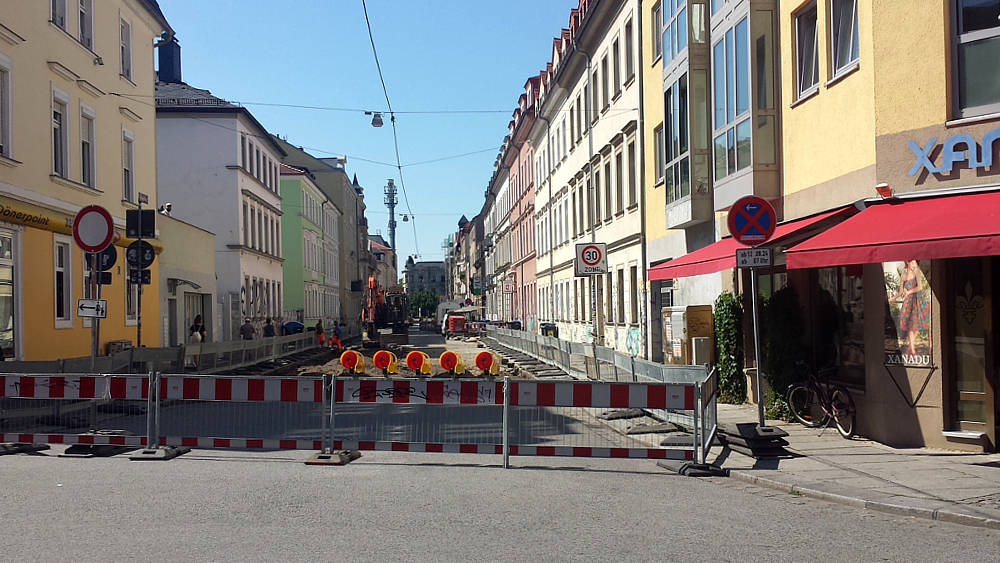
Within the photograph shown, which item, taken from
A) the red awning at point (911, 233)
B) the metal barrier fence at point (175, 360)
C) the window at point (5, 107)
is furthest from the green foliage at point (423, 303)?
the red awning at point (911, 233)

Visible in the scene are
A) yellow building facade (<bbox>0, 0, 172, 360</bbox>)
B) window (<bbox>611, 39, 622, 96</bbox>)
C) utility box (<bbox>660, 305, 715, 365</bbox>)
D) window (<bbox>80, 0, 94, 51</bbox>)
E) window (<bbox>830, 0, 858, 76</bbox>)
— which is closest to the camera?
window (<bbox>830, 0, 858, 76</bbox>)

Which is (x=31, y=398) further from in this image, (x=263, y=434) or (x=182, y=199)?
(x=182, y=199)

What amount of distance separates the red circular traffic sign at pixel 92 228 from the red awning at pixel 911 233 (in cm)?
873

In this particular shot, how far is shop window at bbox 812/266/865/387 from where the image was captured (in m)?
11.8

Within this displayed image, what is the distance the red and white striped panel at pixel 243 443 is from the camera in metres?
10.0

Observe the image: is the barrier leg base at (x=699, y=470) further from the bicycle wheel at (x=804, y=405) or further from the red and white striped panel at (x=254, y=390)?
the red and white striped panel at (x=254, y=390)

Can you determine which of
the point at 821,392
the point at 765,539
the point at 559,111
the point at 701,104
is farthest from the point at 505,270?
the point at 765,539

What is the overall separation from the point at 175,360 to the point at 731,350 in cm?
1134

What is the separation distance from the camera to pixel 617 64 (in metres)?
27.0

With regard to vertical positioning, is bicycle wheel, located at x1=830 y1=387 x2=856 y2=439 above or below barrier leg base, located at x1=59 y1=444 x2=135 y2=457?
above

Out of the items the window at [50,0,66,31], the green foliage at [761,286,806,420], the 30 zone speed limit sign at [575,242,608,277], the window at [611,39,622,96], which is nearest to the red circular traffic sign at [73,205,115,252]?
the 30 zone speed limit sign at [575,242,608,277]

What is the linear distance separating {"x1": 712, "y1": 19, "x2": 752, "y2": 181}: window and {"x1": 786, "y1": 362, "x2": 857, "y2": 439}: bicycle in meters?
3.94

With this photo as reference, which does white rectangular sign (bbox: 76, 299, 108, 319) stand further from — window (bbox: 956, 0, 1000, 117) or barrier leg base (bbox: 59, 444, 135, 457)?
window (bbox: 956, 0, 1000, 117)

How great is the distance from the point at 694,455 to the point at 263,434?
5.30 meters
